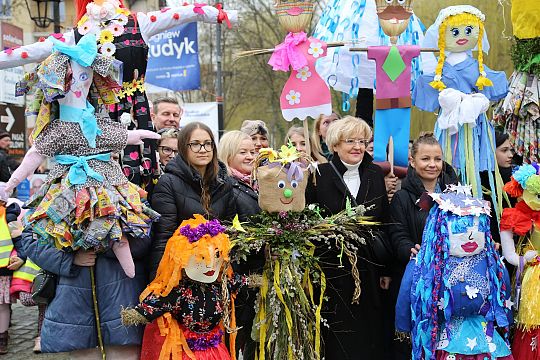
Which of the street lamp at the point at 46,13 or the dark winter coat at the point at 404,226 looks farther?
the street lamp at the point at 46,13

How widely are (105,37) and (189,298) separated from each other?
182 centimetres

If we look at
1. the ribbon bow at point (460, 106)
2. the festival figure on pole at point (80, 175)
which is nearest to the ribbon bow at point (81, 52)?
the festival figure on pole at point (80, 175)

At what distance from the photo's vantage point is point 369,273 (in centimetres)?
450

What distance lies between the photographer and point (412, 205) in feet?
14.9

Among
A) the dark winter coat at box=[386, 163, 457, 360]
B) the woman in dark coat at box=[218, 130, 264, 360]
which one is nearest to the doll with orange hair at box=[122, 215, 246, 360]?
the woman in dark coat at box=[218, 130, 264, 360]

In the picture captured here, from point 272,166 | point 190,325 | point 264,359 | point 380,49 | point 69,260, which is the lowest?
point 264,359

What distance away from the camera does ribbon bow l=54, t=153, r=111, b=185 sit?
12.4ft

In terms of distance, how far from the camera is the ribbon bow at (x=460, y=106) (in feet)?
16.3

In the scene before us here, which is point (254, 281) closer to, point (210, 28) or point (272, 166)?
point (272, 166)

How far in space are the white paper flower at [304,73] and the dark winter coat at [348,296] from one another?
1.04 meters

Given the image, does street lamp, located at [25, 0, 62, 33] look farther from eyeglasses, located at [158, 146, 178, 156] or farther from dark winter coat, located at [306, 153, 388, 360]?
dark winter coat, located at [306, 153, 388, 360]

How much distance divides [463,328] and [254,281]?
1.35 metres

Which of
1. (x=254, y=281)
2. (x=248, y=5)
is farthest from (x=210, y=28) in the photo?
(x=254, y=281)

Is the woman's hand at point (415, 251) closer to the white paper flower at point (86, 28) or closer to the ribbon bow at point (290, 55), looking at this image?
the ribbon bow at point (290, 55)
